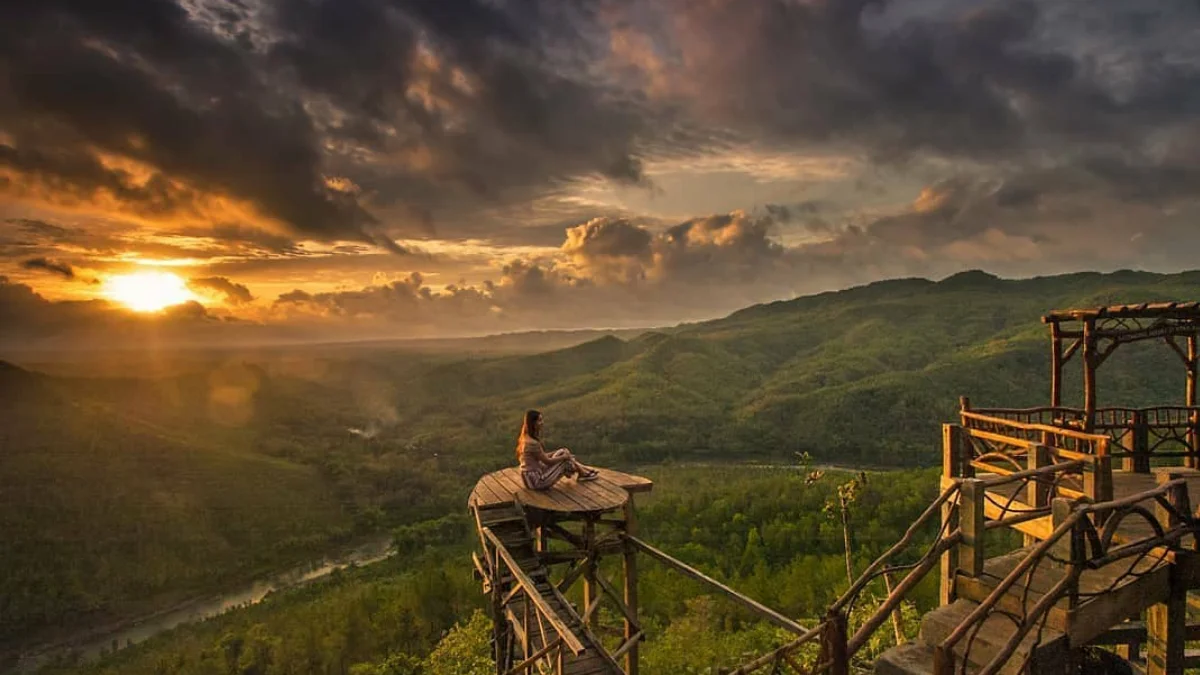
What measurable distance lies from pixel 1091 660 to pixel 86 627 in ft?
Answer: 226

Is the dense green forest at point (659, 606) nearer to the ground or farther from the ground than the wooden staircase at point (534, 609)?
nearer to the ground

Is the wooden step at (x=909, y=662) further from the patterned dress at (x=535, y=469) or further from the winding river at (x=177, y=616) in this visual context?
the winding river at (x=177, y=616)

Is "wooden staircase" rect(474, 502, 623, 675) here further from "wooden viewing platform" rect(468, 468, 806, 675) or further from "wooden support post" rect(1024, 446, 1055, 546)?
"wooden support post" rect(1024, 446, 1055, 546)

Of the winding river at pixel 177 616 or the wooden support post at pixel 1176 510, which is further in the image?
the winding river at pixel 177 616

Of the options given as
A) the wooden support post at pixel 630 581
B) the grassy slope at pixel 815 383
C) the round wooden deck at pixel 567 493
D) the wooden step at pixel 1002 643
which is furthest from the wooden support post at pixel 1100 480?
the grassy slope at pixel 815 383

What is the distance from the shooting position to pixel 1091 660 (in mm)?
8289

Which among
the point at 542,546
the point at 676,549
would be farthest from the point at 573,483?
the point at 676,549

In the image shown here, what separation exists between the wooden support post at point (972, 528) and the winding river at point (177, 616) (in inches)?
2436

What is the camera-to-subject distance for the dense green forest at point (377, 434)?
59.7 metres

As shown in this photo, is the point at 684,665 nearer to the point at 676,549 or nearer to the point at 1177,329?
the point at 1177,329

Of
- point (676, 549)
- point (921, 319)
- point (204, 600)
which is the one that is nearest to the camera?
point (676, 549)

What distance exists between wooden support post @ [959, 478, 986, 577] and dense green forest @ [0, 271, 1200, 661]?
38.6 m

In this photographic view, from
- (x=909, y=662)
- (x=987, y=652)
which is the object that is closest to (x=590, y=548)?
(x=909, y=662)

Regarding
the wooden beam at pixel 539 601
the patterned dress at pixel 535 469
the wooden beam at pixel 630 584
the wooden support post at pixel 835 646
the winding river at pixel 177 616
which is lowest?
the winding river at pixel 177 616
